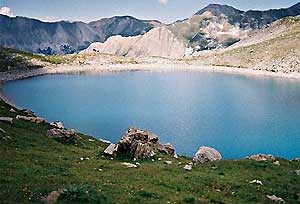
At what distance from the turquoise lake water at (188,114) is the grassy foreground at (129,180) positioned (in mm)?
45378

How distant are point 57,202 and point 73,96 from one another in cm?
15819

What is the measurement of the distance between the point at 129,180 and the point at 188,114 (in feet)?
328

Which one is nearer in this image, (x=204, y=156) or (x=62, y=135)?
(x=204, y=156)

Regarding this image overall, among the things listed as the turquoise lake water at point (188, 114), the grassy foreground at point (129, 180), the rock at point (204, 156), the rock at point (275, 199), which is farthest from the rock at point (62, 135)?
the turquoise lake water at point (188, 114)

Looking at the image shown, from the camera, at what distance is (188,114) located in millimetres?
125625

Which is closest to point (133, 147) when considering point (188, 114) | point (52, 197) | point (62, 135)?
point (62, 135)

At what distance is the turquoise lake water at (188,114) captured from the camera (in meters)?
90.8

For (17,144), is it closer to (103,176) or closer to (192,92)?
(103,176)

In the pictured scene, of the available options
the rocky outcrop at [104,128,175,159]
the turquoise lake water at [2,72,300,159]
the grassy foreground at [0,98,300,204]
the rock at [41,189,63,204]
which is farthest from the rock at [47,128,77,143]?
the turquoise lake water at [2,72,300,159]

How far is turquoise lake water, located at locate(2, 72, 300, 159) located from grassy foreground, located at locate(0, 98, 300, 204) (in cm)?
4538

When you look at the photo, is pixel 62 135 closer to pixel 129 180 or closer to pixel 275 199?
pixel 129 180

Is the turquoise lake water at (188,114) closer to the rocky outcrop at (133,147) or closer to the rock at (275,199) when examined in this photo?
the rocky outcrop at (133,147)

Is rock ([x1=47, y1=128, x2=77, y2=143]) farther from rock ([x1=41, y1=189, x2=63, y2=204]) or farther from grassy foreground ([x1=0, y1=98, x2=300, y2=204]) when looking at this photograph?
rock ([x1=41, y1=189, x2=63, y2=204])

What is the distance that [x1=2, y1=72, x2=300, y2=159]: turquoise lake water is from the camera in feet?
298
